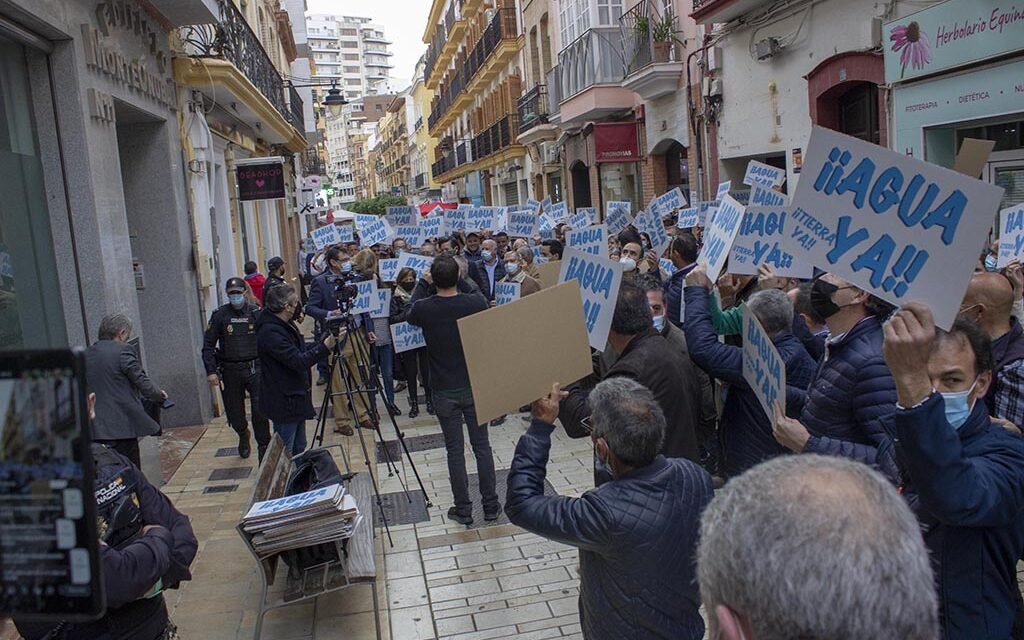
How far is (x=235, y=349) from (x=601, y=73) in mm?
15412

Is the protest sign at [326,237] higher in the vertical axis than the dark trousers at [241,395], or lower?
higher

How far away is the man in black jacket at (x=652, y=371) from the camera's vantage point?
3.95 meters

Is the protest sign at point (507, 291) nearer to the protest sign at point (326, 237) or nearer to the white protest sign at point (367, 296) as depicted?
the white protest sign at point (367, 296)

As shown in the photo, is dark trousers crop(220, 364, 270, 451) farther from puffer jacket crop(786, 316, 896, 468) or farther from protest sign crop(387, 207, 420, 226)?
protest sign crop(387, 207, 420, 226)

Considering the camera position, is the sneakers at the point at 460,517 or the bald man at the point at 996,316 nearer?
the bald man at the point at 996,316

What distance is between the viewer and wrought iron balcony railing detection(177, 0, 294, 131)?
1087cm

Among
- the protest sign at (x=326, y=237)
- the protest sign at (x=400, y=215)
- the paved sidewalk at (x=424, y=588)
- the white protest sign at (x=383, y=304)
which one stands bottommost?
the paved sidewalk at (x=424, y=588)

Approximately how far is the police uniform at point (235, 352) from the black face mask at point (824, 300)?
18.6ft

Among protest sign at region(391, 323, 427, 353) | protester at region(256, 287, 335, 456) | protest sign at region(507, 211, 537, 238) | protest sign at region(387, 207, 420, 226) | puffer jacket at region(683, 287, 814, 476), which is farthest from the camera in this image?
protest sign at region(387, 207, 420, 226)

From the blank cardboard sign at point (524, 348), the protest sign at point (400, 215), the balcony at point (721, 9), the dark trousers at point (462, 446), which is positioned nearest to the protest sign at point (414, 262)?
the dark trousers at point (462, 446)

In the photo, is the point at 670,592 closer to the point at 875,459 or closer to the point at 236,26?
the point at 875,459

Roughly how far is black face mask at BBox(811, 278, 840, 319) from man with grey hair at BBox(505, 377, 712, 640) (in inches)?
43.6

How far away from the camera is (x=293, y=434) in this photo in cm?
718

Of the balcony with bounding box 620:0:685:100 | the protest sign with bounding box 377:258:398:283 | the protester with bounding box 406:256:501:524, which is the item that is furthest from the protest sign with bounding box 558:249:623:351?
the balcony with bounding box 620:0:685:100
